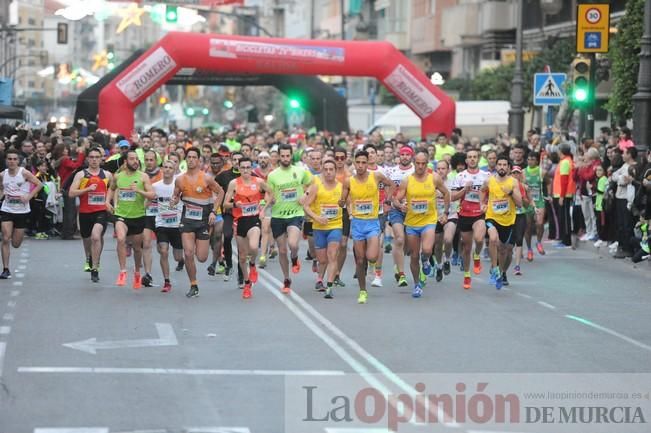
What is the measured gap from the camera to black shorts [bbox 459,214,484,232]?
20031 mm

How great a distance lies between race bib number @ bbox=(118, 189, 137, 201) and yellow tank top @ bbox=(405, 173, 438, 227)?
3.39 metres

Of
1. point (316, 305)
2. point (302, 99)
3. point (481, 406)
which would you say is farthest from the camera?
point (302, 99)

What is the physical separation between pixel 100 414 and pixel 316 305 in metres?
7.10

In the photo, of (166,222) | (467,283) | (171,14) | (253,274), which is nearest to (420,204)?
(467,283)

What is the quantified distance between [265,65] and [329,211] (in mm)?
19853

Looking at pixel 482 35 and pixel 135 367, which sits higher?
pixel 482 35

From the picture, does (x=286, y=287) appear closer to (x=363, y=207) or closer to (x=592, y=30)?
(x=363, y=207)

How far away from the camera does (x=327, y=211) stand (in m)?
18.2

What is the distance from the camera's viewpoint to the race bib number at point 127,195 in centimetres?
1889

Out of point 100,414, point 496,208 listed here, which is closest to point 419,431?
point 100,414

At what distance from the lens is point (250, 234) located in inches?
718

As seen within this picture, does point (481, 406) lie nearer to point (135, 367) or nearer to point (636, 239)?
point (135, 367)

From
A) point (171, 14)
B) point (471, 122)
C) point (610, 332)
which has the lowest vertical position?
point (610, 332)

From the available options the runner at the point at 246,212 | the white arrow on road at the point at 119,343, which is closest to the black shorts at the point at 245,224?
the runner at the point at 246,212
